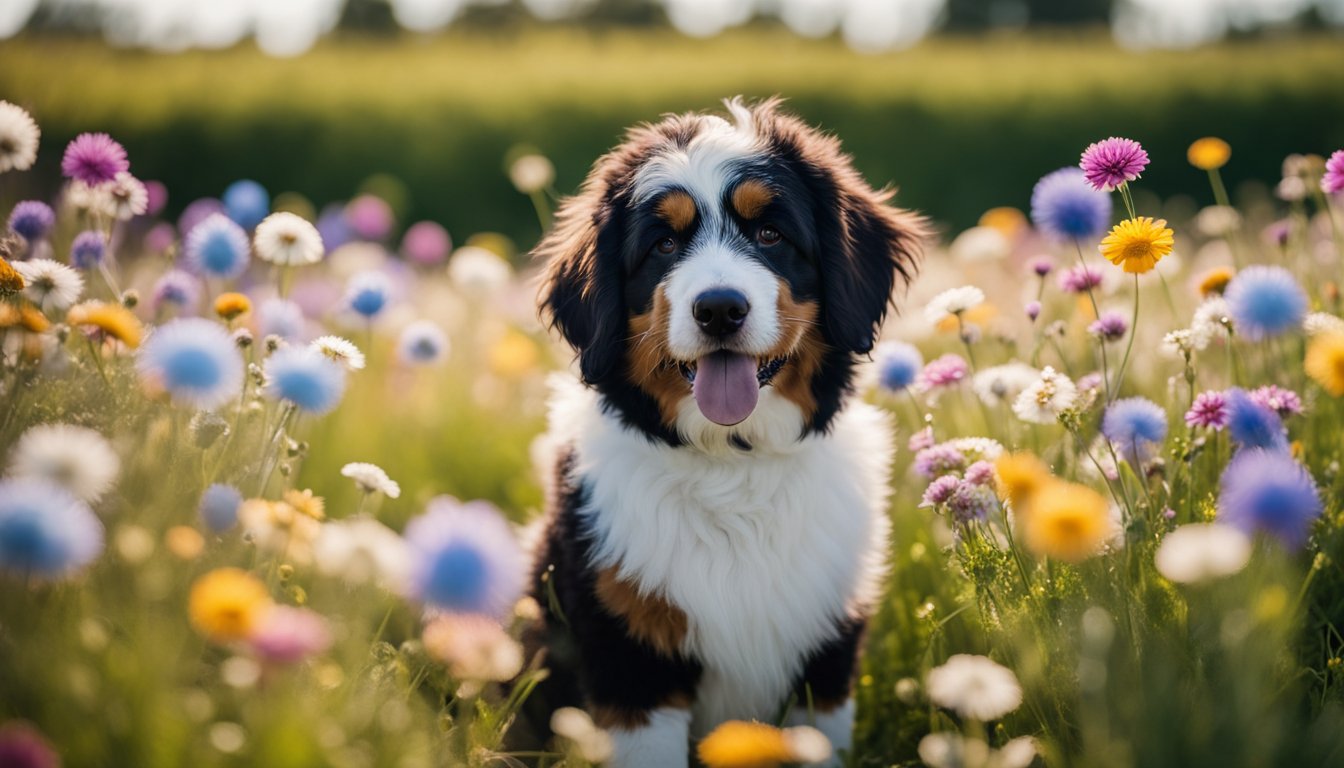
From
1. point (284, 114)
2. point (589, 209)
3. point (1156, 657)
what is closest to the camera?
point (1156, 657)

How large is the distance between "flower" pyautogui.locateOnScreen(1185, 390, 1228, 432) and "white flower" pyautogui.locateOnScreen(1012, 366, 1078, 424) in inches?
11.0

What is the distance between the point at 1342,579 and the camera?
2602mm

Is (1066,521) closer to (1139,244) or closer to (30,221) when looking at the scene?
(1139,244)

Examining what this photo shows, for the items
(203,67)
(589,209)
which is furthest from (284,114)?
(589,209)

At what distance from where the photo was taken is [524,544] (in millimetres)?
3340

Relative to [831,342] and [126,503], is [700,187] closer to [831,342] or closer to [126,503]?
[831,342]

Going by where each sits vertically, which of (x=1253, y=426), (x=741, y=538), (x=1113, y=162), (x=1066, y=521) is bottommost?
(x=741, y=538)

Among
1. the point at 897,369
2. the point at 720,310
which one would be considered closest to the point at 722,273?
the point at 720,310

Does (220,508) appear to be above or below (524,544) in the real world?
above

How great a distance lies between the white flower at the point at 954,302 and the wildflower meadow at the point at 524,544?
0.05ft

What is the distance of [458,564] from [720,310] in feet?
3.57

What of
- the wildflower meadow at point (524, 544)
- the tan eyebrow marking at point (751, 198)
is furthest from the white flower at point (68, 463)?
the tan eyebrow marking at point (751, 198)

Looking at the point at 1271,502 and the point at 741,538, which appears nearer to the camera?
the point at 1271,502

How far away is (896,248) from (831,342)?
47 cm
